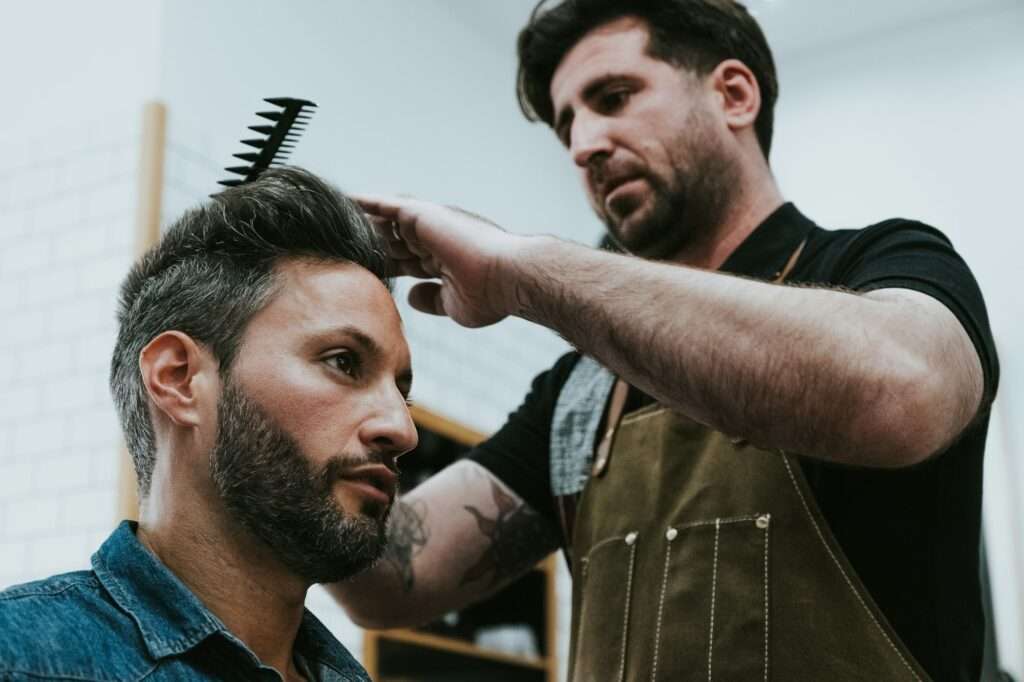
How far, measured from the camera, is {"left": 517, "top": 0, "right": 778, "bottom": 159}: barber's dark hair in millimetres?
2512

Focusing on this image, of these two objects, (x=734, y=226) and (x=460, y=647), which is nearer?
(x=734, y=226)

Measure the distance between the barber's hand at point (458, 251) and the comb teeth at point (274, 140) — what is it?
147 mm

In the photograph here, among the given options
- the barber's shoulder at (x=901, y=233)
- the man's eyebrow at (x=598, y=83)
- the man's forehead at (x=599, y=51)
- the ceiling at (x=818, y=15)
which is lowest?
the barber's shoulder at (x=901, y=233)

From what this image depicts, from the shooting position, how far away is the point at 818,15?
5.83 meters

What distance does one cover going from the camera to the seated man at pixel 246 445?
5.23 ft

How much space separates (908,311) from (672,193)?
0.71 meters

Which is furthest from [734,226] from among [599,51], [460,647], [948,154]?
[948,154]

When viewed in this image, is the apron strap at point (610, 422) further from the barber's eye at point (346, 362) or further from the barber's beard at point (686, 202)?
the barber's eye at point (346, 362)

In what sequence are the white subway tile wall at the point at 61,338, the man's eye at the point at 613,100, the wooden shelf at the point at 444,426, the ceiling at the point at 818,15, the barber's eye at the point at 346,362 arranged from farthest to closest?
the ceiling at the point at 818,15 < the wooden shelf at the point at 444,426 < the white subway tile wall at the point at 61,338 < the man's eye at the point at 613,100 < the barber's eye at the point at 346,362

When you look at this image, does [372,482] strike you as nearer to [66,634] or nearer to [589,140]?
[66,634]

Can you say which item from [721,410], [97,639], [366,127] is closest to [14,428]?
[366,127]

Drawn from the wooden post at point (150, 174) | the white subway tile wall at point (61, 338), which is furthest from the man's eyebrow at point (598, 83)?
the white subway tile wall at point (61, 338)

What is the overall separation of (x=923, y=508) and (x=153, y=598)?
113 centimetres

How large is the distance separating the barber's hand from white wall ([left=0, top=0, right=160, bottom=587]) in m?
1.95
